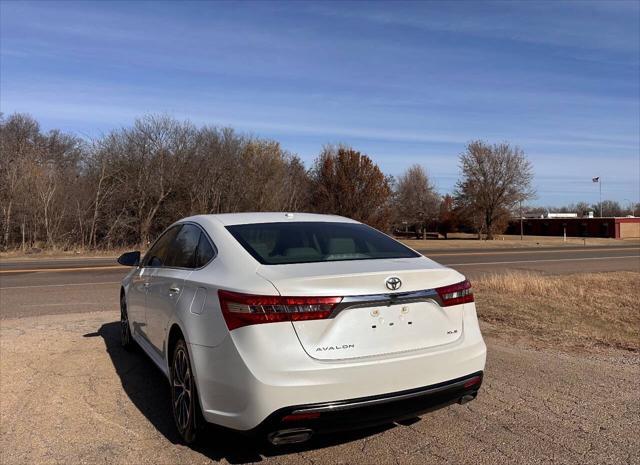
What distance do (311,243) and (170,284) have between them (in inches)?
48.1

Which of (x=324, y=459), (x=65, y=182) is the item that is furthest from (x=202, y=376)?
(x=65, y=182)

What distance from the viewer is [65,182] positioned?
31.4 meters

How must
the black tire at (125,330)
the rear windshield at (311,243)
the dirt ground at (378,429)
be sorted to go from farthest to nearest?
the black tire at (125,330)
the rear windshield at (311,243)
the dirt ground at (378,429)

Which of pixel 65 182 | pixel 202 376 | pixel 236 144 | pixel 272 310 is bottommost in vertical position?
pixel 202 376

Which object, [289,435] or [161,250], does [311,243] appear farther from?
[161,250]

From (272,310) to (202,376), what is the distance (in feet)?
2.41

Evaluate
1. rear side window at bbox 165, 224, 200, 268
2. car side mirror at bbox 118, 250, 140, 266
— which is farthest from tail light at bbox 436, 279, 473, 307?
car side mirror at bbox 118, 250, 140, 266

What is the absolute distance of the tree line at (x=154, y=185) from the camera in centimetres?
3038

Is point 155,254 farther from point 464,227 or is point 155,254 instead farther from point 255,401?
point 464,227

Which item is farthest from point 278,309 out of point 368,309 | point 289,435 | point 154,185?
point 154,185

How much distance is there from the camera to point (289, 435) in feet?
10.3

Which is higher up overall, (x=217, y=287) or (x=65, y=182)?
(x=65, y=182)

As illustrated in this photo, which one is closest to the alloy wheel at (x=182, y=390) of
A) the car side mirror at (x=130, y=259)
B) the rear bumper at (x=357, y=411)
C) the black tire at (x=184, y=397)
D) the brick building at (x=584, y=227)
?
the black tire at (x=184, y=397)

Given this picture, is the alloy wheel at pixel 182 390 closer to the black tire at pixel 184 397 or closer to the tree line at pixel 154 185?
the black tire at pixel 184 397
